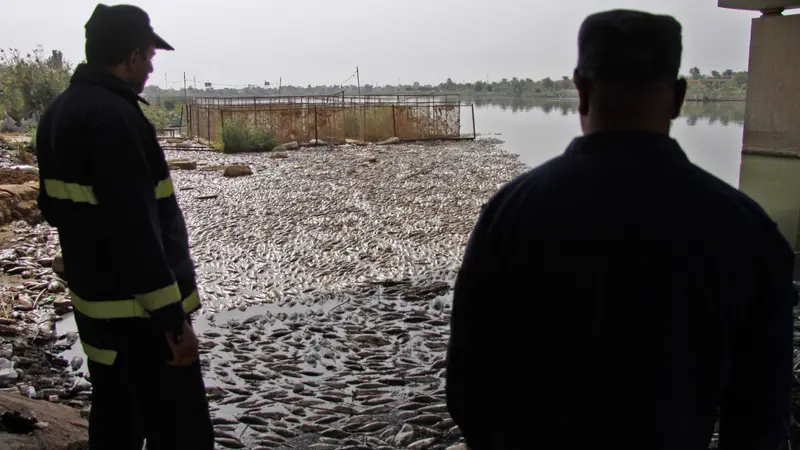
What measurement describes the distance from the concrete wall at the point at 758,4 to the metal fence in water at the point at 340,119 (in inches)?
771

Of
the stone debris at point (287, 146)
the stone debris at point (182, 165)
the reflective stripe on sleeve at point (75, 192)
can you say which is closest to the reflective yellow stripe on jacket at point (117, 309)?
the reflective stripe on sleeve at point (75, 192)

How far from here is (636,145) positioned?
1.59 m

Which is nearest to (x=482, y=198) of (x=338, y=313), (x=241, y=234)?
(x=241, y=234)

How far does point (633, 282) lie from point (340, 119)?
3139cm

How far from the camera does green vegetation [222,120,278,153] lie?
26.9 meters

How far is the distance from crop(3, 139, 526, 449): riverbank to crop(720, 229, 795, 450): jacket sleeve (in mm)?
2967

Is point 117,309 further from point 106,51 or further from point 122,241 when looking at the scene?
point 106,51

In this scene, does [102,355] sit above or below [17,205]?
above

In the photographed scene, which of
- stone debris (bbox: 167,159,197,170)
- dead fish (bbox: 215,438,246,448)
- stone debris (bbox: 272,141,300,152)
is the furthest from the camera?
stone debris (bbox: 272,141,300,152)

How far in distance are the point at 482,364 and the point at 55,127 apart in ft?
6.36

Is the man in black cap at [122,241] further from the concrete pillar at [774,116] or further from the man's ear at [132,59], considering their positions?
the concrete pillar at [774,116]

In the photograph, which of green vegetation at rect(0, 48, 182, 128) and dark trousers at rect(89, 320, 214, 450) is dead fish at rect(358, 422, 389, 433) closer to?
dark trousers at rect(89, 320, 214, 450)

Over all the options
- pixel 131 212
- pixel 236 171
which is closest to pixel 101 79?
pixel 131 212

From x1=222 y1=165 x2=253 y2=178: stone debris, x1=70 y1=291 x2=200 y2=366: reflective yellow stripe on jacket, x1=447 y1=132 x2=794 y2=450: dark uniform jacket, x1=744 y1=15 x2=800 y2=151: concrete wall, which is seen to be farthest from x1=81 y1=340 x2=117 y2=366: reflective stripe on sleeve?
x1=222 y1=165 x2=253 y2=178: stone debris
